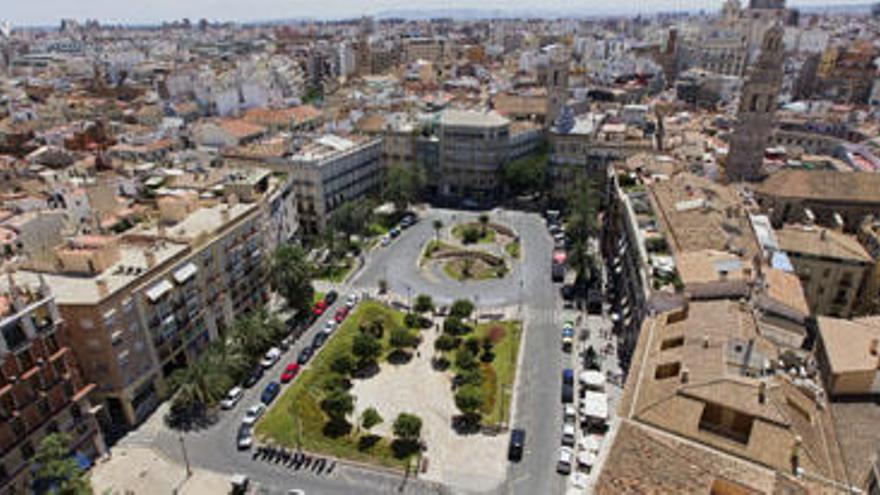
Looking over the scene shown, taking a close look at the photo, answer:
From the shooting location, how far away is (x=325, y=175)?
356 ft

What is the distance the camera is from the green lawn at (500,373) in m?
64.1

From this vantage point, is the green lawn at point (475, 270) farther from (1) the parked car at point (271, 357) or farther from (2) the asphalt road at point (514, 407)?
(1) the parked car at point (271, 357)

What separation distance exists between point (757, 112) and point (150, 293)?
305ft

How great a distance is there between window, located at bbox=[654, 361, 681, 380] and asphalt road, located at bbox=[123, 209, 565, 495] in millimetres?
17063

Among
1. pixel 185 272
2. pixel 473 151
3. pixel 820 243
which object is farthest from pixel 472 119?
pixel 185 272

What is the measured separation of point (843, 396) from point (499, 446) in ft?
102

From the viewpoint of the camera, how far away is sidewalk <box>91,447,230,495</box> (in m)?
55.3

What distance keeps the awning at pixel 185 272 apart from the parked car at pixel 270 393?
16203 mm

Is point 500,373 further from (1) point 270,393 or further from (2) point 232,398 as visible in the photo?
(2) point 232,398

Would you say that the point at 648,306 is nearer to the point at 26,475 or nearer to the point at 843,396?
the point at 843,396

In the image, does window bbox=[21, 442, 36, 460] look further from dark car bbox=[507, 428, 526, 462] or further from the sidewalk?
dark car bbox=[507, 428, 526, 462]

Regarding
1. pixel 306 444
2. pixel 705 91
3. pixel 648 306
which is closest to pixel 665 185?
pixel 648 306

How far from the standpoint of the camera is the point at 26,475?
52000 millimetres

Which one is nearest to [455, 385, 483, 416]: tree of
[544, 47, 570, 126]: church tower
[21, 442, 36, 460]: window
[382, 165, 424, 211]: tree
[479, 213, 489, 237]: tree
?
[21, 442, 36, 460]: window
